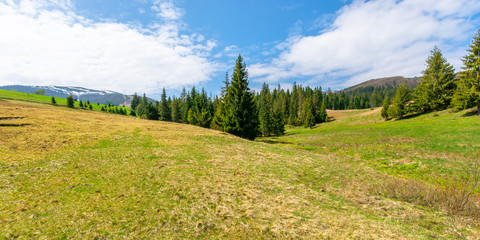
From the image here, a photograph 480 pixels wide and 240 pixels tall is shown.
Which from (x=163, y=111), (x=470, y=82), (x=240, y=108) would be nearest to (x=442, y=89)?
(x=470, y=82)

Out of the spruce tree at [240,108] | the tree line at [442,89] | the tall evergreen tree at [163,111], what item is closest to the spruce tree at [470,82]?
the tree line at [442,89]

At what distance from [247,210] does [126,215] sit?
15.3 ft

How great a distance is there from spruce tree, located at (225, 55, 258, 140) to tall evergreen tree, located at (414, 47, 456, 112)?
5333cm

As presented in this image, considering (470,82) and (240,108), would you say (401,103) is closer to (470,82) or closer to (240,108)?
(470,82)

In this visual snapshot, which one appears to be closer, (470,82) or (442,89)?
(470,82)

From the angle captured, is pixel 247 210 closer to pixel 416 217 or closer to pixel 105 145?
pixel 416 217

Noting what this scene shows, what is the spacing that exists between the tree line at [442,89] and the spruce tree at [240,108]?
41.2 meters

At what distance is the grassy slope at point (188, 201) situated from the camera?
6.13 metres

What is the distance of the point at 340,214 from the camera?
7.36 meters

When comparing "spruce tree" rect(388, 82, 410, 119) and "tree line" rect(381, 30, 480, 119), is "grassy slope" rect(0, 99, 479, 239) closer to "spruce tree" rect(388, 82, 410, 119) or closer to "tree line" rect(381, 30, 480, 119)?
"tree line" rect(381, 30, 480, 119)

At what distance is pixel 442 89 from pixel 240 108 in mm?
58799

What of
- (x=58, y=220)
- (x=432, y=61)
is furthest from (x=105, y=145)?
(x=432, y=61)

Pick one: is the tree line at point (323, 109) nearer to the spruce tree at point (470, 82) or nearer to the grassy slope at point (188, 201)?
the spruce tree at point (470, 82)

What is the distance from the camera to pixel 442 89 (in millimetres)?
50281
